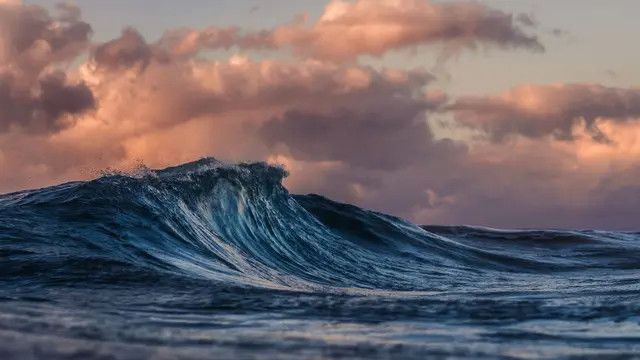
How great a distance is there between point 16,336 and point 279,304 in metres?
2.97

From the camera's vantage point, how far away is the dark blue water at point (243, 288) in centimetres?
541

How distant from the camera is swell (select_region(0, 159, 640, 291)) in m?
11.5

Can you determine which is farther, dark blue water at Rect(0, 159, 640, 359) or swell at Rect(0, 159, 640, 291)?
swell at Rect(0, 159, 640, 291)

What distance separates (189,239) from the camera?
51.0ft

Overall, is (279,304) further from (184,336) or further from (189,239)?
(189,239)

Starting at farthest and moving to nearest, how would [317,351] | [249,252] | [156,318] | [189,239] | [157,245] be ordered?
[249,252] → [189,239] → [157,245] → [156,318] → [317,351]

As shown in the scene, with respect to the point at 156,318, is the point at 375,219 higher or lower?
higher

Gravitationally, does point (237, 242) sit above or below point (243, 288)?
above

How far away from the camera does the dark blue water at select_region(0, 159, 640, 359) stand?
5410mm

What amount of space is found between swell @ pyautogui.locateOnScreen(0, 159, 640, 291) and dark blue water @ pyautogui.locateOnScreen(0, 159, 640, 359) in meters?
0.06

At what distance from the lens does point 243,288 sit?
8953mm

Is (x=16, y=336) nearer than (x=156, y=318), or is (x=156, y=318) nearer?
(x=16, y=336)

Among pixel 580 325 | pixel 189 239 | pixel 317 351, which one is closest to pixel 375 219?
pixel 189 239

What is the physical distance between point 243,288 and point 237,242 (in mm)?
9551
